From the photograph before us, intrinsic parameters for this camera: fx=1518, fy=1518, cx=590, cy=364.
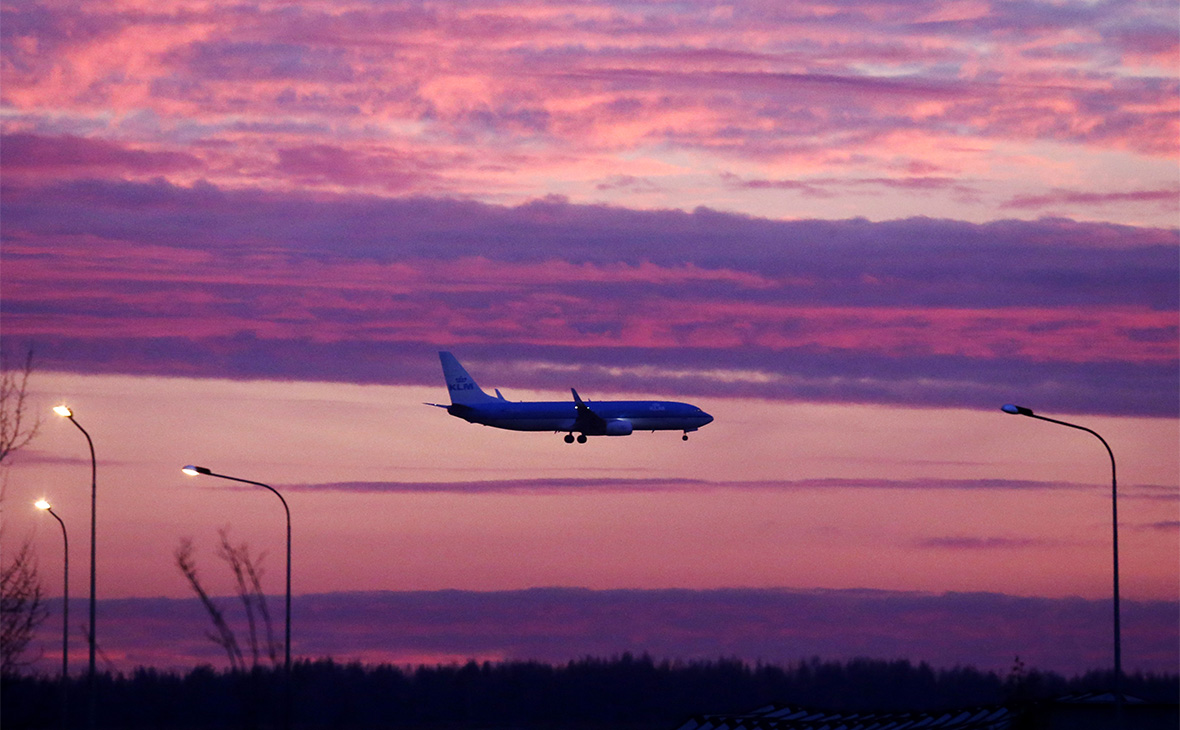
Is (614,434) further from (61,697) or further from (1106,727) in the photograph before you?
(1106,727)

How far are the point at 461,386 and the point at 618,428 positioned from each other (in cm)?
1863

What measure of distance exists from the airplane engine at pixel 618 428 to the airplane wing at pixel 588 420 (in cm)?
51

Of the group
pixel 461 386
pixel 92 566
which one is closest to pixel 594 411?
pixel 461 386

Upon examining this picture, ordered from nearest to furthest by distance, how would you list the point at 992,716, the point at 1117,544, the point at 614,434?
the point at 1117,544 < the point at 992,716 < the point at 614,434

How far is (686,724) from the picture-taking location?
221ft

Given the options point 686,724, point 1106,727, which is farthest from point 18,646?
point 1106,727

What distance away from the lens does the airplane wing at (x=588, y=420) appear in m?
123

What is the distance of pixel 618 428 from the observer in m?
124

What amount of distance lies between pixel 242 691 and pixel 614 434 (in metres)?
88.1

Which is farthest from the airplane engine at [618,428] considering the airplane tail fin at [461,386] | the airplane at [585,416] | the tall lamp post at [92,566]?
the tall lamp post at [92,566]

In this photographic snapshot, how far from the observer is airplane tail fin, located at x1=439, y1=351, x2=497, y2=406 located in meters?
135

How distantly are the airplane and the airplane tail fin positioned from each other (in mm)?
3037

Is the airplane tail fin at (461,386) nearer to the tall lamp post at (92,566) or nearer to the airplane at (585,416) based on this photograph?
the airplane at (585,416)

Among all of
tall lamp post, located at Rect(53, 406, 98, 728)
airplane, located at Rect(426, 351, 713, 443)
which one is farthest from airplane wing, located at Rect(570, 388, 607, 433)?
tall lamp post, located at Rect(53, 406, 98, 728)
